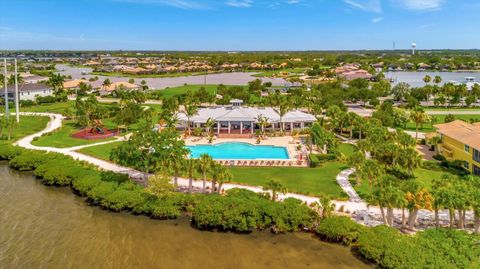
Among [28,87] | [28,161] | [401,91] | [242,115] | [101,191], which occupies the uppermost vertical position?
[401,91]

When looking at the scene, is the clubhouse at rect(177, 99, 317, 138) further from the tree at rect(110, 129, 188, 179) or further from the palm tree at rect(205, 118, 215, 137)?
the tree at rect(110, 129, 188, 179)

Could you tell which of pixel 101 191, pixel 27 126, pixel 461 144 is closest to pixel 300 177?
pixel 101 191

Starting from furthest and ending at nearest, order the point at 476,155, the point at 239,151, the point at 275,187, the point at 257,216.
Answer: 1. the point at 239,151
2. the point at 476,155
3. the point at 275,187
4. the point at 257,216

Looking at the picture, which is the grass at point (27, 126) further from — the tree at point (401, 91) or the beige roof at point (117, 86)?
the tree at point (401, 91)

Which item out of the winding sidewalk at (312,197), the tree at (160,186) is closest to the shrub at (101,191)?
the winding sidewalk at (312,197)

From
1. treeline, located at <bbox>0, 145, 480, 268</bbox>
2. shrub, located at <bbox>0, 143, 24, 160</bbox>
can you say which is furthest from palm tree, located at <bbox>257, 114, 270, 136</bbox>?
shrub, located at <bbox>0, 143, 24, 160</bbox>

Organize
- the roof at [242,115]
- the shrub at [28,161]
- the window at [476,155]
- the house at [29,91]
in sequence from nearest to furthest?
the window at [476,155] < the shrub at [28,161] < the roof at [242,115] < the house at [29,91]

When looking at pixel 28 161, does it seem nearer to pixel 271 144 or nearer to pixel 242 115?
pixel 271 144
